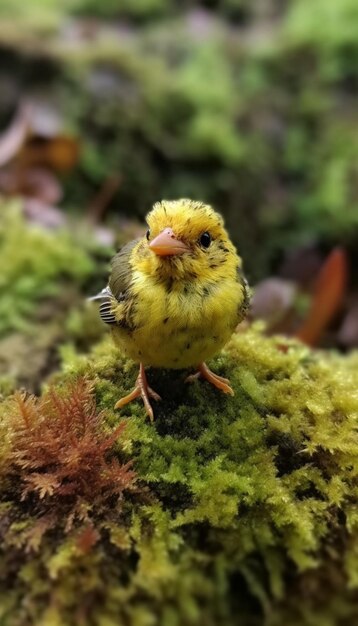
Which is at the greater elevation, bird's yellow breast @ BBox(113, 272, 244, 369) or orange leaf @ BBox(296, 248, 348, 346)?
bird's yellow breast @ BBox(113, 272, 244, 369)

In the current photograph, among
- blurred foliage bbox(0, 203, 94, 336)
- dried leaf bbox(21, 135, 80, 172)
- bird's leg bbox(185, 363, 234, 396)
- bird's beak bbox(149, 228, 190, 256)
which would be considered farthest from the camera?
dried leaf bbox(21, 135, 80, 172)

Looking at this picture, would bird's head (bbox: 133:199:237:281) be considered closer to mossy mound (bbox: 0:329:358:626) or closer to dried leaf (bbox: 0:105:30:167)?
mossy mound (bbox: 0:329:358:626)

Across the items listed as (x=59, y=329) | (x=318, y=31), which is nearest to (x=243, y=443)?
(x=59, y=329)

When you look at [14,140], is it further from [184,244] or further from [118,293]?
[184,244]

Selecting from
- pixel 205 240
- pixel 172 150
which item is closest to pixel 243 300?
pixel 205 240

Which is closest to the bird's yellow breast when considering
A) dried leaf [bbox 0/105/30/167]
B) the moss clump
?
the moss clump

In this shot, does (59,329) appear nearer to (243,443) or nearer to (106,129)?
(243,443)
